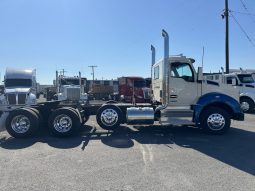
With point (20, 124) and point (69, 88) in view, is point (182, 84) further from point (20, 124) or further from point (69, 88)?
point (69, 88)

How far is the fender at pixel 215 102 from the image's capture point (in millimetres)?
10773

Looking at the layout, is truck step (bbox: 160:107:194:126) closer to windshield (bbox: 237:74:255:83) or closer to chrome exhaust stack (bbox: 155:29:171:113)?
chrome exhaust stack (bbox: 155:29:171:113)

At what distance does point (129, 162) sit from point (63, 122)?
4132 millimetres

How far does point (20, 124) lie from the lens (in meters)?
10.2

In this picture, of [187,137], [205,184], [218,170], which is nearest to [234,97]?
[187,137]

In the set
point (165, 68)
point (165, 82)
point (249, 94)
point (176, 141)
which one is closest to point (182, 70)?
point (165, 68)

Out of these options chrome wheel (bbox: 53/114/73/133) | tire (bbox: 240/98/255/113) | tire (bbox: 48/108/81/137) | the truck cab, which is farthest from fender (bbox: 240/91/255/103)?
chrome wheel (bbox: 53/114/73/133)

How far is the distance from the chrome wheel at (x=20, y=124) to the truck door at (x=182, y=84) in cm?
522

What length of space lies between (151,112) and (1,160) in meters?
5.54

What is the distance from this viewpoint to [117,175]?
602 centimetres

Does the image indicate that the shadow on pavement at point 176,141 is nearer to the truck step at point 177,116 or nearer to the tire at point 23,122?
the tire at point 23,122

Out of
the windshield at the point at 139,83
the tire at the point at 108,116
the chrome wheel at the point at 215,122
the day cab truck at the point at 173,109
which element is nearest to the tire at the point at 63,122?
the day cab truck at the point at 173,109

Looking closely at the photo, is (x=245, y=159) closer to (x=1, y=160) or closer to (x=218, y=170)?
(x=218, y=170)

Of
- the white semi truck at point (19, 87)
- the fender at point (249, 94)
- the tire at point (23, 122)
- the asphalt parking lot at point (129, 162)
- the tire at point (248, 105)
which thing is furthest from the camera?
the tire at point (248, 105)
